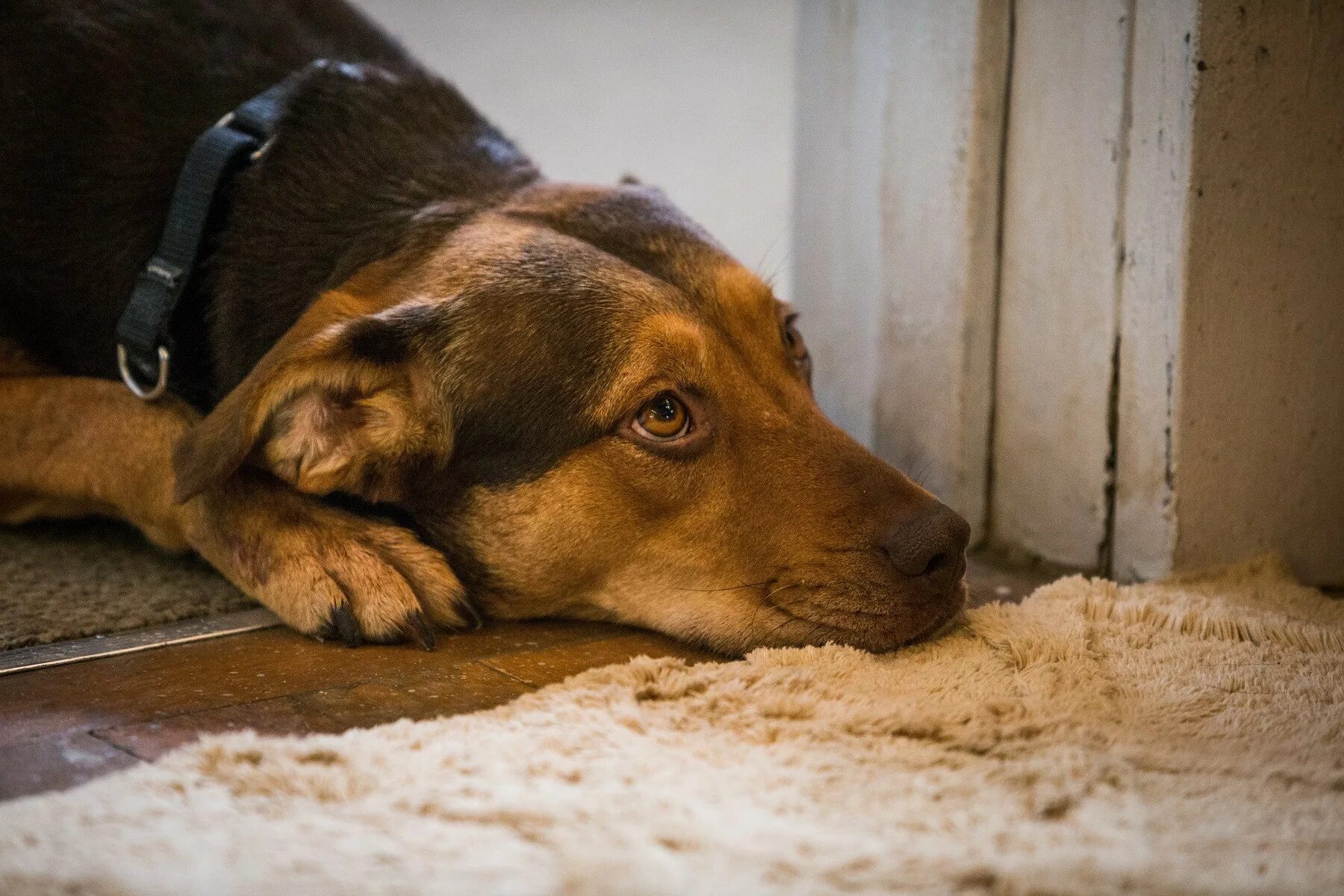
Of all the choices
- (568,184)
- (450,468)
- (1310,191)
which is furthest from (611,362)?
(1310,191)

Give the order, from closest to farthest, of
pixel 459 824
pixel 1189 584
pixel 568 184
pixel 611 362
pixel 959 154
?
pixel 459 824, pixel 611 362, pixel 1189 584, pixel 568 184, pixel 959 154

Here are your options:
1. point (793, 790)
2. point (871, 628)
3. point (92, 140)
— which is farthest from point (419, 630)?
point (92, 140)

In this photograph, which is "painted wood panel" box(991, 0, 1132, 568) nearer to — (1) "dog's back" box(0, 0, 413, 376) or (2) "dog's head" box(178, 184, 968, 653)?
(2) "dog's head" box(178, 184, 968, 653)

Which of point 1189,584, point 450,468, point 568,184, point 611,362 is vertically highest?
point 568,184

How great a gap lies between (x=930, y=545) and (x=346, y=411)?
1302 millimetres

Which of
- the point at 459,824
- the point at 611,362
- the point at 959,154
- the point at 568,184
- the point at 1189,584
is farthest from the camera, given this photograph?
the point at 959,154

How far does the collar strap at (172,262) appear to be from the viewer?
2953mm

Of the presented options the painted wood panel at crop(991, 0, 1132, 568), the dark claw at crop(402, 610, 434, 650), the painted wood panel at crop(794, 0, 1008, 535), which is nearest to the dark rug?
the dark claw at crop(402, 610, 434, 650)

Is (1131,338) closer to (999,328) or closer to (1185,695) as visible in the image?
(999,328)

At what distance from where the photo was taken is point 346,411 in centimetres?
270

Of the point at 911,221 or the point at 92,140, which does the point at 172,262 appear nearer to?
the point at 92,140

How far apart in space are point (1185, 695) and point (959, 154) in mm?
1864

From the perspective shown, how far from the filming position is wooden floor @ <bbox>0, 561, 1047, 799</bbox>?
205cm

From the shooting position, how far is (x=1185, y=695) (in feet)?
7.12
